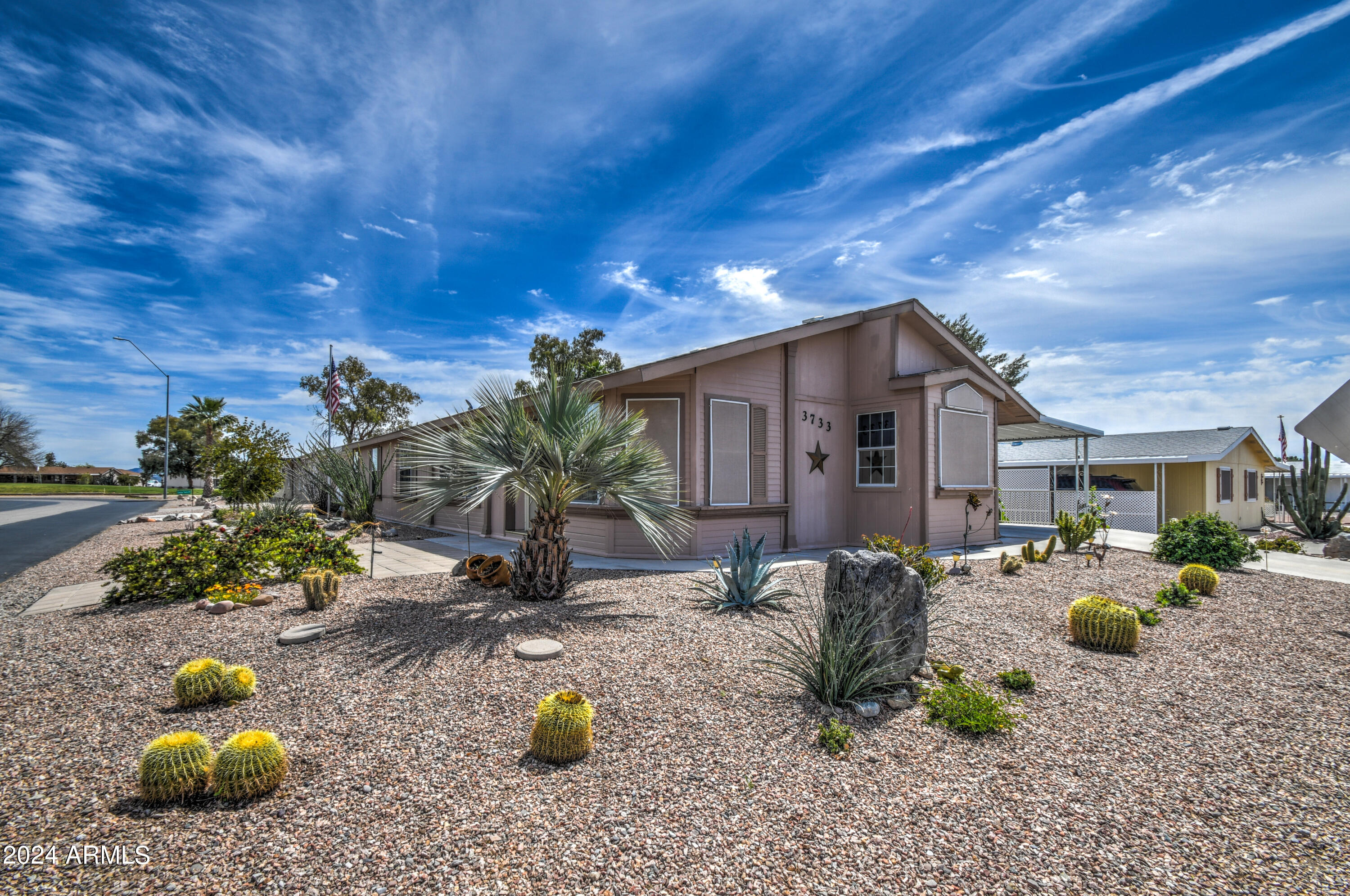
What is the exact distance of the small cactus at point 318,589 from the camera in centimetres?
560

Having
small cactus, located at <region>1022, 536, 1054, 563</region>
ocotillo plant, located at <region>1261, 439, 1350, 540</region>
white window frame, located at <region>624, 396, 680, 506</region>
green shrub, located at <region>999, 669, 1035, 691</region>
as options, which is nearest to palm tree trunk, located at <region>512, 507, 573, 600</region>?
white window frame, located at <region>624, 396, 680, 506</region>

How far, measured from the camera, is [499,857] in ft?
6.98

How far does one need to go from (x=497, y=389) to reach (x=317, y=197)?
6724mm

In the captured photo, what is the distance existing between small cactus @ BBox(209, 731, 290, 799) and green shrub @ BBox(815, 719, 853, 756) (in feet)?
8.87

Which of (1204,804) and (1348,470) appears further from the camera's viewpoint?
(1348,470)

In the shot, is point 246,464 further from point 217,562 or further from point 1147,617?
point 1147,617

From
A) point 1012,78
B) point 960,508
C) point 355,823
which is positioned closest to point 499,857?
point 355,823

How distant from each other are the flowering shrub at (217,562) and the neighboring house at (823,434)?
6.41 ft

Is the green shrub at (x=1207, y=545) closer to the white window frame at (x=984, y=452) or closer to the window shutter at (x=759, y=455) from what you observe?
the white window frame at (x=984, y=452)

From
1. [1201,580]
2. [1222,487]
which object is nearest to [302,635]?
[1201,580]

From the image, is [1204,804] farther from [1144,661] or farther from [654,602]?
[654,602]

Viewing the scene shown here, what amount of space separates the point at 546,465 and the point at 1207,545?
10.0m

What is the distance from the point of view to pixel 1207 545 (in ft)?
28.1

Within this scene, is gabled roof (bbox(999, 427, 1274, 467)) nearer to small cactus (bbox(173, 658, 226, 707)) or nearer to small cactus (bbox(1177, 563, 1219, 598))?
small cactus (bbox(1177, 563, 1219, 598))
